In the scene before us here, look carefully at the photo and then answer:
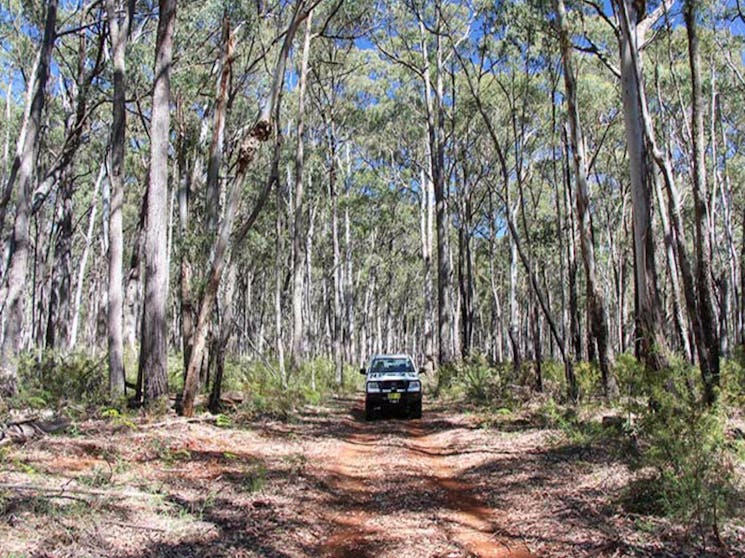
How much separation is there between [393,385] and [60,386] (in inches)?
281

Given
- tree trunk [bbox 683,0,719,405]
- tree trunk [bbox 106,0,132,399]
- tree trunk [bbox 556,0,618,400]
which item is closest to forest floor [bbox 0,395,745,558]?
tree trunk [bbox 106,0,132,399]

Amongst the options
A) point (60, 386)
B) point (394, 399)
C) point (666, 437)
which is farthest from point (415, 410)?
point (666, 437)

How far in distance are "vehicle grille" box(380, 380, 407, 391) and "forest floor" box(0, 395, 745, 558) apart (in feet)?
13.0

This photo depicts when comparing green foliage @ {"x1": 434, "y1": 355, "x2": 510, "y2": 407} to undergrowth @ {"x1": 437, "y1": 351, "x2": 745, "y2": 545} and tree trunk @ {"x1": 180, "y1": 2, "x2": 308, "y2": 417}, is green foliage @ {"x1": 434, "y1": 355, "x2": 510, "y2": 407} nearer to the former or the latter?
undergrowth @ {"x1": 437, "y1": 351, "x2": 745, "y2": 545}

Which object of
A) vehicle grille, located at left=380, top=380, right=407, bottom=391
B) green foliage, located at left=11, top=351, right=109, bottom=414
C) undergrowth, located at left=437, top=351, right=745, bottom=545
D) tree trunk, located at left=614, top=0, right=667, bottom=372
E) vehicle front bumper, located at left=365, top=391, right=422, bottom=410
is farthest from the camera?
vehicle grille, located at left=380, top=380, right=407, bottom=391

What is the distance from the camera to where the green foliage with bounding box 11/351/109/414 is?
1088 centimetres

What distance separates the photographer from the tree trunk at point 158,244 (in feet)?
34.0

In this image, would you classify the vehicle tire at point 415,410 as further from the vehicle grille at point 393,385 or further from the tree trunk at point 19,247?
the tree trunk at point 19,247

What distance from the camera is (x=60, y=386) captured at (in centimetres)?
1216

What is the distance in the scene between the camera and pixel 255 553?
507cm

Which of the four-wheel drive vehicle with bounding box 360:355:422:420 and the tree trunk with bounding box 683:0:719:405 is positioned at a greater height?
the tree trunk with bounding box 683:0:719:405

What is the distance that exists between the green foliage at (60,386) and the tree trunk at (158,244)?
1.49 m

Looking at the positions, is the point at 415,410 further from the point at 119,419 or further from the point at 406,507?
the point at 406,507

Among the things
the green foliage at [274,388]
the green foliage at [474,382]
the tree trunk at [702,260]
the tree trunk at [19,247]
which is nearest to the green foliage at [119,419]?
the green foliage at [274,388]
